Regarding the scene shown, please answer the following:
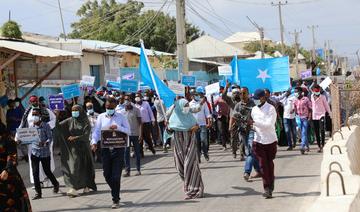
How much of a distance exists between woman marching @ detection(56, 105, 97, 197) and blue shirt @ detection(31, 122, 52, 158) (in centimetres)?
25

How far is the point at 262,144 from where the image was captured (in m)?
9.45

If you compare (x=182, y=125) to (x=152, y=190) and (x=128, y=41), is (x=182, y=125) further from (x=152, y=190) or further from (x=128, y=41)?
(x=128, y=41)

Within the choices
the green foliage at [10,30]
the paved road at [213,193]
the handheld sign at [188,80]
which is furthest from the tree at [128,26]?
the paved road at [213,193]

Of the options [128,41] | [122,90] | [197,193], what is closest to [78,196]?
[197,193]

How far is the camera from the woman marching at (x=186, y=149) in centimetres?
971

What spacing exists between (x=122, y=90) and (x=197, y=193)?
23.3 feet

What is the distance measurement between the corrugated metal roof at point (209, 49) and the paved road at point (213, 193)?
47.2m

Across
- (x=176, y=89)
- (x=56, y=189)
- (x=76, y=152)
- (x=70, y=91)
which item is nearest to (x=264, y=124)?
(x=176, y=89)

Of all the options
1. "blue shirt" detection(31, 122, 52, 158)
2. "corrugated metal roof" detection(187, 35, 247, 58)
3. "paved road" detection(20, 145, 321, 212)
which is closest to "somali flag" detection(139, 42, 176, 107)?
"paved road" detection(20, 145, 321, 212)

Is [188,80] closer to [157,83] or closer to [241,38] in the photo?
[157,83]

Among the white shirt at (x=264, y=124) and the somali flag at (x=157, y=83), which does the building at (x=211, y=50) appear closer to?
the somali flag at (x=157, y=83)

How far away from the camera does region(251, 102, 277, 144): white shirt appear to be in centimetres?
944

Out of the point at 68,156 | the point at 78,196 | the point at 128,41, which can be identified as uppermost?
the point at 128,41

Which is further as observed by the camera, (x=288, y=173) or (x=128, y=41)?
(x=128, y=41)
